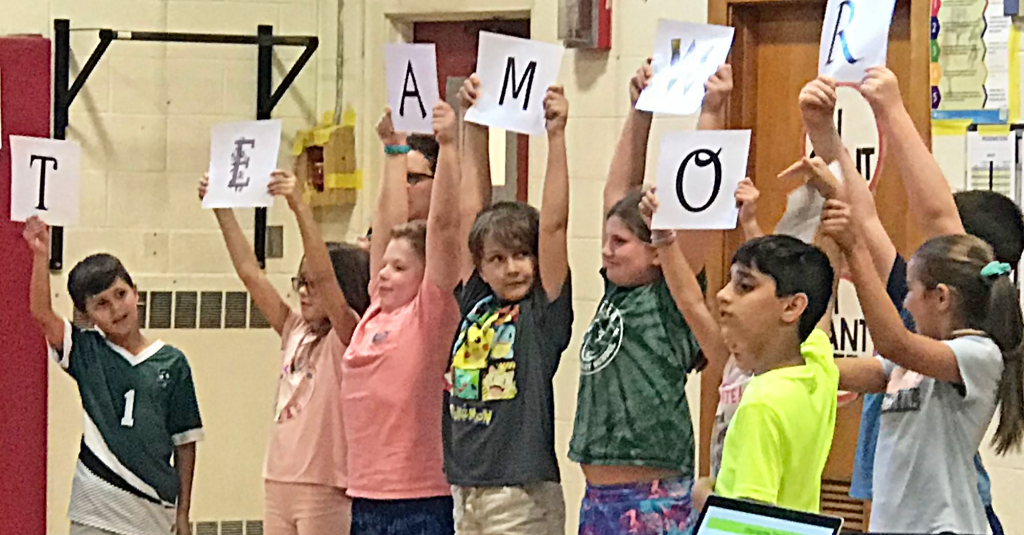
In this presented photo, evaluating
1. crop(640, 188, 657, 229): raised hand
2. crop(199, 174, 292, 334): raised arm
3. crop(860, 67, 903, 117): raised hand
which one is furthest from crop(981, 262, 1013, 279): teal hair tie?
crop(199, 174, 292, 334): raised arm

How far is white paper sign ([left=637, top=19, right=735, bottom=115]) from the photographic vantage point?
301cm

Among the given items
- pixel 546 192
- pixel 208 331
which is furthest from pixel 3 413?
pixel 546 192

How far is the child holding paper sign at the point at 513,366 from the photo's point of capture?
10.5ft

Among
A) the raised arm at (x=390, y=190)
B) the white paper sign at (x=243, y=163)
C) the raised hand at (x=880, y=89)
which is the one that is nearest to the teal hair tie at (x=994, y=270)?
the raised hand at (x=880, y=89)

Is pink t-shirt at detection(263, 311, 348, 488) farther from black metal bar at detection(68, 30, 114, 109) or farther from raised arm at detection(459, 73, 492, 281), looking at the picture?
black metal bar at detection(68, 30, 114, 109)

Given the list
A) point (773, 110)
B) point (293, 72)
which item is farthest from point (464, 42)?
point (773, 110)

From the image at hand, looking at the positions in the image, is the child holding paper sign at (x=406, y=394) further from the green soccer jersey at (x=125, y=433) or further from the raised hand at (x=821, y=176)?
the raised hand at (x=821, y=176)

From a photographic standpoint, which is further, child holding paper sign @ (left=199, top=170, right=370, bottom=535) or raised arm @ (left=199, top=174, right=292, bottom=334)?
raised arm @ (left=199, top=174, right=292, bottom=334)

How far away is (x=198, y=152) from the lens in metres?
5.32

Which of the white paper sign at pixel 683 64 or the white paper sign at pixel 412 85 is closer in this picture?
the white paper sign at pixel 683 64

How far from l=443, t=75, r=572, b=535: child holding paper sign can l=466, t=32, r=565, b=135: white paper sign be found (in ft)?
0.10

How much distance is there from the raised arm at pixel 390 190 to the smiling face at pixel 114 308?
67 cm

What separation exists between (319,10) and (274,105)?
41cm

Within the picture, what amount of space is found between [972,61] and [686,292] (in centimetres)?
142
